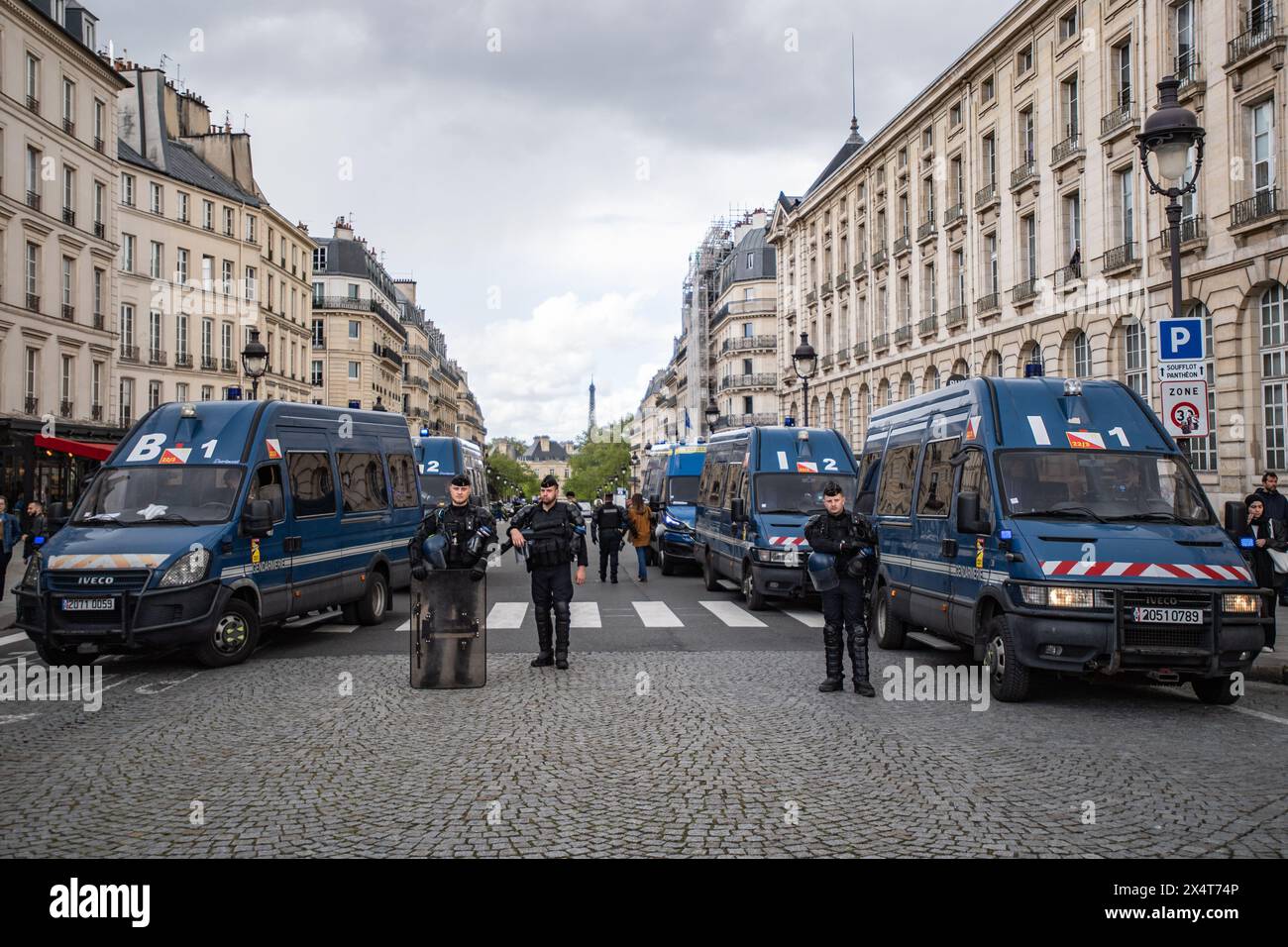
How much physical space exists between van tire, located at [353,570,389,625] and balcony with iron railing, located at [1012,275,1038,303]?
2472 centimetres

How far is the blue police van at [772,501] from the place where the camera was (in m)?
15.3

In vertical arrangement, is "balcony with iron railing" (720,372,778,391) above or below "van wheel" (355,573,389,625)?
above

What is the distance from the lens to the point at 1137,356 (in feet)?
92.0

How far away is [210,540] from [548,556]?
10.3ft

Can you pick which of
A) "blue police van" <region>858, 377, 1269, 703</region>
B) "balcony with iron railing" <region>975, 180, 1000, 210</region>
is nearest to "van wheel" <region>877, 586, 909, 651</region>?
"blue police van" <region>858, 377, 1269, 703</region>

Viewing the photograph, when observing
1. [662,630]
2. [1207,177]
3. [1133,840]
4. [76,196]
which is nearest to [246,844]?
[1133,840]

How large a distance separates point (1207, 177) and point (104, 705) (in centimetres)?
2472

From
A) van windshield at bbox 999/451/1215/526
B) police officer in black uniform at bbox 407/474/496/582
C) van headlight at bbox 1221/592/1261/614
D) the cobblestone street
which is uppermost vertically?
van windshield at bbox 999/451/1215/526

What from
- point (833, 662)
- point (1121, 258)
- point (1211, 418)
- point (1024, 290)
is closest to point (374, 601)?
point (833, 662)

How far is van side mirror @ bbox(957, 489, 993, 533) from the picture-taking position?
29.0ft

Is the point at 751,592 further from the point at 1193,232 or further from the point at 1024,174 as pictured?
the point at 1024,174

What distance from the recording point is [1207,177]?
24469 millimetres

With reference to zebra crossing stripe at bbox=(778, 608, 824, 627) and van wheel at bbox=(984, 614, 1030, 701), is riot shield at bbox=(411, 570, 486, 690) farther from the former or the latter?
zebra crossing stripe at bbox=(778, 608, 824, 627)
